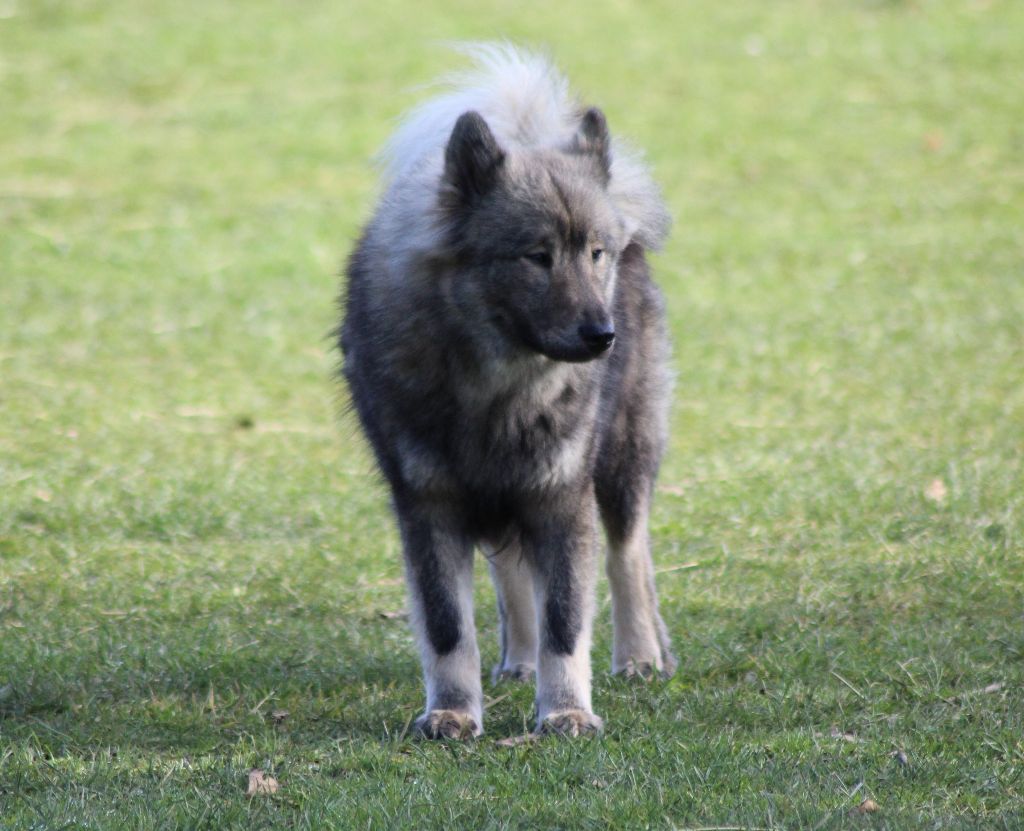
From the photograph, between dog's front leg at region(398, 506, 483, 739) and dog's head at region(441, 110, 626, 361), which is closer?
dog's head at region(441, 110, 626, 361)

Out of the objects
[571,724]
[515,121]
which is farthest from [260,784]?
[515,121]

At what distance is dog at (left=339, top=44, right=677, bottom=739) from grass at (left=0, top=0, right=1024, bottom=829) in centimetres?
32

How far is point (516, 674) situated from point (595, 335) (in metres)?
1.64

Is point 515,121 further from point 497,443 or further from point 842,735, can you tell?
point 842,735

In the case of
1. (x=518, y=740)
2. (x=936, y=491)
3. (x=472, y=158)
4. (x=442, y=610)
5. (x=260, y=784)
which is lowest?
(x=936, y=491)

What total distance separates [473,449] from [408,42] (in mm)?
14290

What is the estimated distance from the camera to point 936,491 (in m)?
7.80

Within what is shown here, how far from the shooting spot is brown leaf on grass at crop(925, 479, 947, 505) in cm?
766

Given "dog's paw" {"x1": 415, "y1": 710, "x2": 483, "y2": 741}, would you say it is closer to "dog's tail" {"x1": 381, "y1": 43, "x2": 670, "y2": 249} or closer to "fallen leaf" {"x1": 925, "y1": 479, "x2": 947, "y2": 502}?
"dog's tail" {"x1": 381, "y1": 43, "x2": 670, "y2": 249}

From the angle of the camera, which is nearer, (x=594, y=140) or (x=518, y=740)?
(x=518, y=740)

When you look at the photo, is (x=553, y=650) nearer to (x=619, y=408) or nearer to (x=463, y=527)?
(x=463, y=527)

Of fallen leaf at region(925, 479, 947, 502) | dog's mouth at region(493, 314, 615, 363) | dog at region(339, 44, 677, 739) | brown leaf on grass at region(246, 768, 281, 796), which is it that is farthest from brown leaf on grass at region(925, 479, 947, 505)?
brown leaf on grass at region(246, 768, 281, 796)

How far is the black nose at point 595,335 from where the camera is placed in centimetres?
450

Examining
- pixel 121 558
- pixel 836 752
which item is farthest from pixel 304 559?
pixel 836 752
